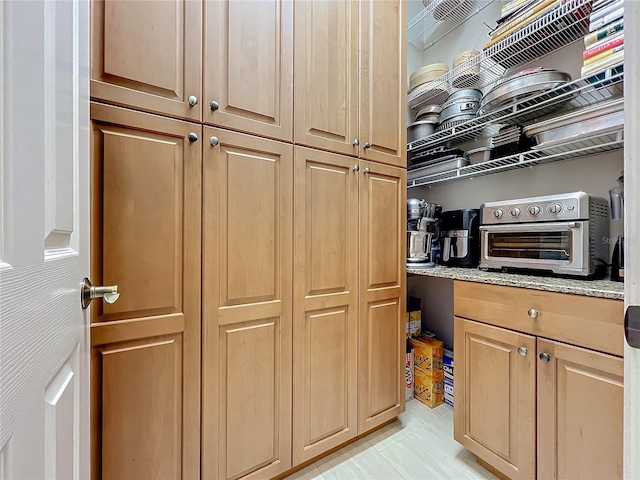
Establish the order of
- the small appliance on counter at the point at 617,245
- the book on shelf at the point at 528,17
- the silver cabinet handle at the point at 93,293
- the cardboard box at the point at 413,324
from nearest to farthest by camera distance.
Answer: the silver cabinet handle at the point at 93,293
the small appliance on counter at the point at 617,245
the book on shelf at the point at 528,17
the cardboard box at the point at 413,324

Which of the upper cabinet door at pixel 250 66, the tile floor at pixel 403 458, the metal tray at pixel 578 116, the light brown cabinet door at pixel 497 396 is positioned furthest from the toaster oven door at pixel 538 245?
the upper cabinet door at pixel 250 66

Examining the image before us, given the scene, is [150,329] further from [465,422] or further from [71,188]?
[465,422]

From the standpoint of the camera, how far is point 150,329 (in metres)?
0.95

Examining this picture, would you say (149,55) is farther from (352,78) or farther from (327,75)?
(352,78)

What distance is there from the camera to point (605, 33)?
1.18 metres

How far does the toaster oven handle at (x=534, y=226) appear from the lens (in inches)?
46.7

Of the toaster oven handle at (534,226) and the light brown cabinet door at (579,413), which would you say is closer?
the light brown cabinet door at (579,413)

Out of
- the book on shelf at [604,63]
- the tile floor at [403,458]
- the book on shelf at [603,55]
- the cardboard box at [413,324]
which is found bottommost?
the tile floor at [403,458]

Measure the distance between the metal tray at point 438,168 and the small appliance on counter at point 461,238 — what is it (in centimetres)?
30

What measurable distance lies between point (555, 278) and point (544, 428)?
0.58 metres

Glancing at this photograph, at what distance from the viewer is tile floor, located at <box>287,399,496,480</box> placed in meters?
1.33

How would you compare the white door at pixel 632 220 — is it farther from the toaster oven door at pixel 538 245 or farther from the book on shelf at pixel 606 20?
the book on shelf at pixel 606 20

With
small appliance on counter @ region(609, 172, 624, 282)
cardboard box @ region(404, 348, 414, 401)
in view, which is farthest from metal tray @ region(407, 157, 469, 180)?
cardboard box @ region(404, 348, 414, 401)

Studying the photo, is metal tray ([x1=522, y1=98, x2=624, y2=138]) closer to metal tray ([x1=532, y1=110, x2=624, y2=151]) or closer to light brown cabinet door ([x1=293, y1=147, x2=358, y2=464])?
metal tray ([x1=532, y1=110, x2=624, y2=151])
